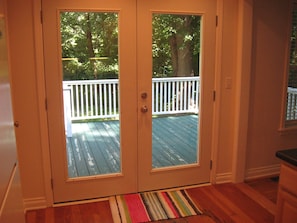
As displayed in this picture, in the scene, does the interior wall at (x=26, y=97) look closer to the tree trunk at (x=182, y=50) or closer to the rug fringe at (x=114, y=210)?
the rug fringe at (x=114, y=210)

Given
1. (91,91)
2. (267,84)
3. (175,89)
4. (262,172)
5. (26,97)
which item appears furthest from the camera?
(262,172)

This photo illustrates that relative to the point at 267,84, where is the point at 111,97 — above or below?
below

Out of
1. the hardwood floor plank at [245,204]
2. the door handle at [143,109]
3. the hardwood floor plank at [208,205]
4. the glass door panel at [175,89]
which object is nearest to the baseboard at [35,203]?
the glass door panel at [175,89]

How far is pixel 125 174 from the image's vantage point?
3.11 metres

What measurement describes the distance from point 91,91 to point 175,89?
0.87 metres

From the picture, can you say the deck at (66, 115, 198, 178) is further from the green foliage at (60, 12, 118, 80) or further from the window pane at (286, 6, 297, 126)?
the window pane at (286, 6, 297, 126)

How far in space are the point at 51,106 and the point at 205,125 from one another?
1.59m

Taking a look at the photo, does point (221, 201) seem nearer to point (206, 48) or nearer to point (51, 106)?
point (206, 48)

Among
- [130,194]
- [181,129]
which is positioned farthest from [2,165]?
[181,129]

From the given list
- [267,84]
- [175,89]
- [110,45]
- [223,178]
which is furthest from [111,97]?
[267,84]

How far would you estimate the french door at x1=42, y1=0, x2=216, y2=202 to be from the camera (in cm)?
279

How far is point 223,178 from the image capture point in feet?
11.3

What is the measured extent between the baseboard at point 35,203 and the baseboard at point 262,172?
7.35ft

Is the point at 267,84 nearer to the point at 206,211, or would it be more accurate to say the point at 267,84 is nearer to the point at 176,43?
the point at 176,43
